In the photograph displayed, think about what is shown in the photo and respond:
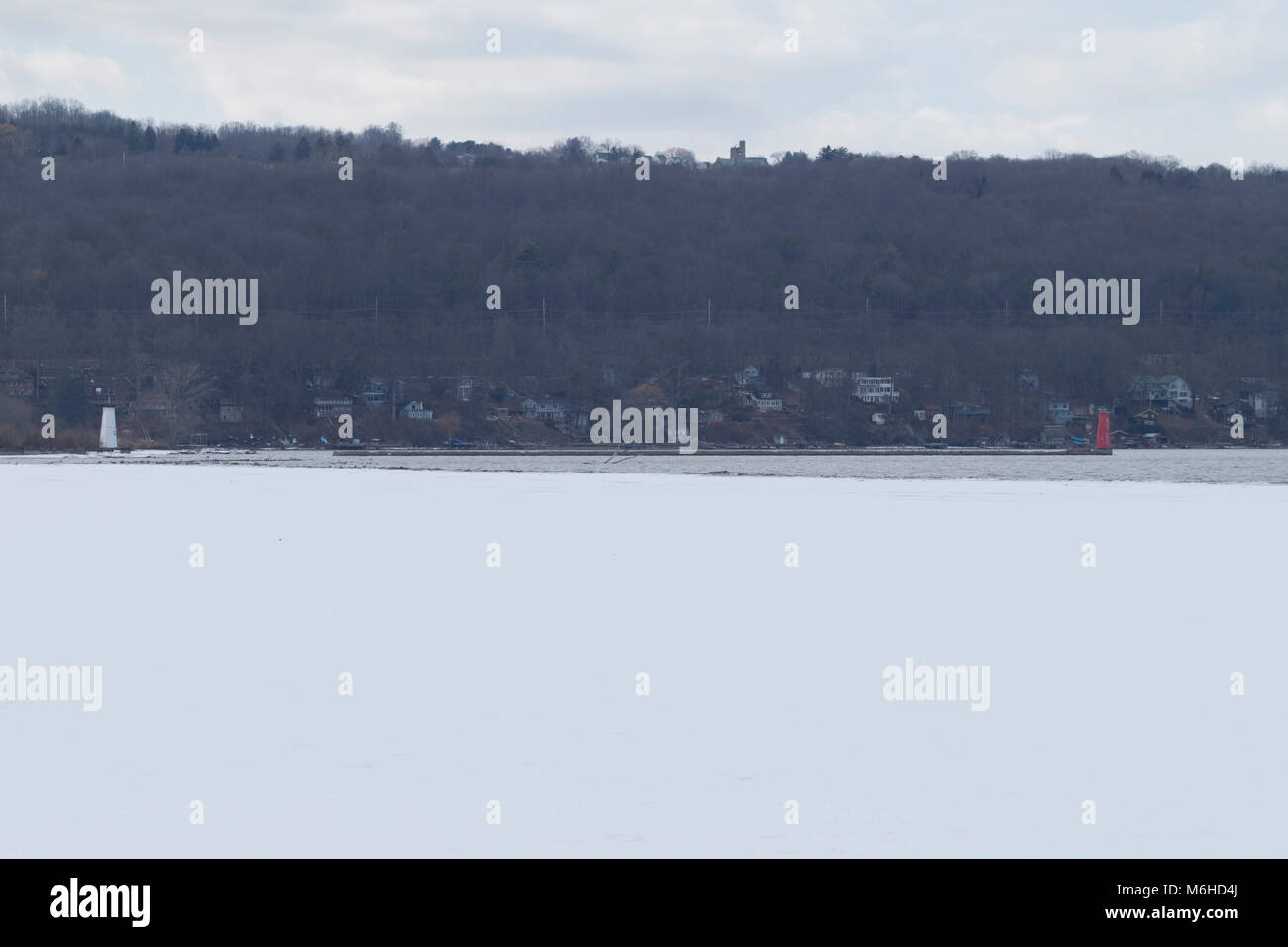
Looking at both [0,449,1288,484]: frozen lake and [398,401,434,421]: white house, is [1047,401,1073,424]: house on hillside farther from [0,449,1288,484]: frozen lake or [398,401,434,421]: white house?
[0,449,1288,484]: frozen lake

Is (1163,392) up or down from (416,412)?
up

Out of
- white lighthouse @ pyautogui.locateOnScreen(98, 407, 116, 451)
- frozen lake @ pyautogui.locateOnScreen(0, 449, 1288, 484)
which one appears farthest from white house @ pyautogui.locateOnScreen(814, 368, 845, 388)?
white lighthouse @ pyautogui.locateOnScreen(98, 407, 116, 451)

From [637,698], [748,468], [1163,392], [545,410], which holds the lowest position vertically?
[748,468]

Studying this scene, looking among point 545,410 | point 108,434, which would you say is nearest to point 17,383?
point 545,410

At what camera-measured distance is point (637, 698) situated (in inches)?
305

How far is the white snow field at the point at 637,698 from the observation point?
5.61 metres

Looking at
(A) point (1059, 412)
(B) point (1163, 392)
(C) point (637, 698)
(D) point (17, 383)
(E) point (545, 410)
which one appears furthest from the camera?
(A) point (1059, 412)

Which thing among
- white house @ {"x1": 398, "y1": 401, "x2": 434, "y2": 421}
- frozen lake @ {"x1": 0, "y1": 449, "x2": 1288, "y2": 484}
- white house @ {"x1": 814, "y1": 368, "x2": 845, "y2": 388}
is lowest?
frozen lake @ {"x1": 0, "y1": 449, "x2": 1288, "y2": 484}

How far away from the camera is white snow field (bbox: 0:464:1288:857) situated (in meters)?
5.61

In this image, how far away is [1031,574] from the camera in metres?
13.0

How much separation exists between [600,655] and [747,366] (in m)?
97.4

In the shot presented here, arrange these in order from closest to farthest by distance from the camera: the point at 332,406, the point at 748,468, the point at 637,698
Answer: the point at 637,698 → the point at 748,468 → the point at 332,406

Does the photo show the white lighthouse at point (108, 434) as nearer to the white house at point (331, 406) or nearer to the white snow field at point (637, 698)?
the white house at point (331, 406)

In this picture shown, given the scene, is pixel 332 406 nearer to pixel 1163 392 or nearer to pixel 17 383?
pixel 17 383
